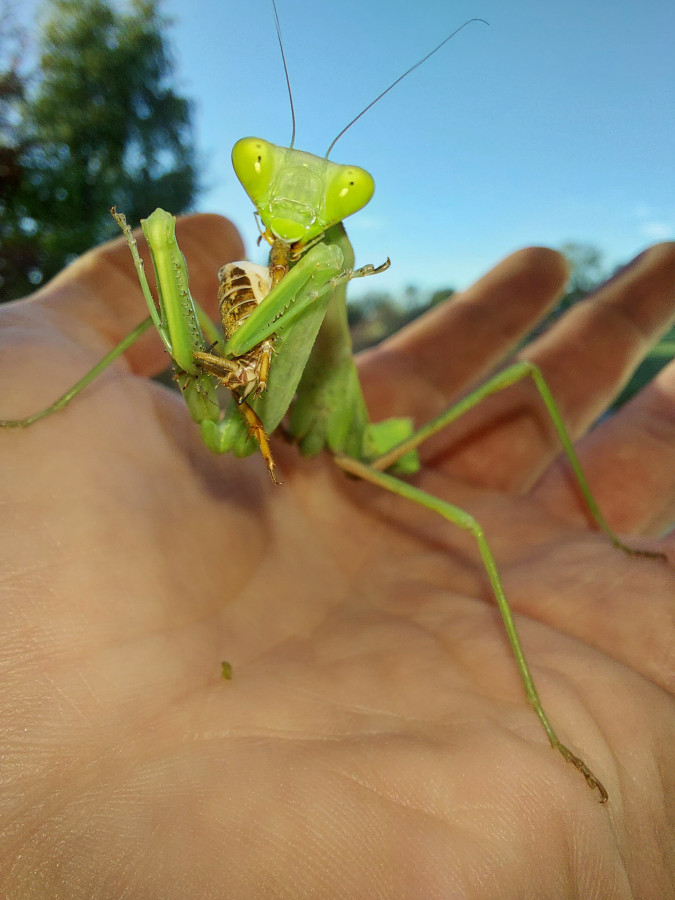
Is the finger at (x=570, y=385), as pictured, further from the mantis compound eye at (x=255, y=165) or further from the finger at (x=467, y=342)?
the mantis compound eye at (x=255, y=165)

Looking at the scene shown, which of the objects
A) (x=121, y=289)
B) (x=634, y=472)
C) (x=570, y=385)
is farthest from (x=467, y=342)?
(x=121, y=289)

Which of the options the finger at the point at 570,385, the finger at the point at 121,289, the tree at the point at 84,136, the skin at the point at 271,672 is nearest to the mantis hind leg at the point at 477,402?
the skin at the point at 271,672

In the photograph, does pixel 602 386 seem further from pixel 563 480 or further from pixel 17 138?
pixel 17 138

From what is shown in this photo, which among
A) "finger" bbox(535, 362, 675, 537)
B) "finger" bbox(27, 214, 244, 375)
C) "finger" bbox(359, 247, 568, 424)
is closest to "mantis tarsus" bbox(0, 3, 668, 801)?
"finger" bbox(27, 214, 244, 375)

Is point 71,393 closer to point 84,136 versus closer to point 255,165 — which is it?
point 255,165

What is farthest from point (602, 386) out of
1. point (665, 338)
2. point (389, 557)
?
point (389, 557)
